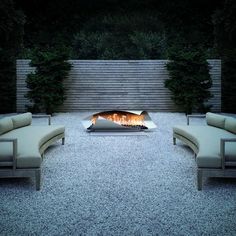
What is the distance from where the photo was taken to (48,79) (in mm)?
11445

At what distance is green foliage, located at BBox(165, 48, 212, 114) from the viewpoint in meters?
11.5

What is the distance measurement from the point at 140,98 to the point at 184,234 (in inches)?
368

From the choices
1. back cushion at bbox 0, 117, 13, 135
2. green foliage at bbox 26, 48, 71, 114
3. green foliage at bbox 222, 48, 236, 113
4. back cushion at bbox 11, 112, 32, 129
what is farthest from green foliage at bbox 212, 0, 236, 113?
back cushion at bbox 0, 117, 13, 135

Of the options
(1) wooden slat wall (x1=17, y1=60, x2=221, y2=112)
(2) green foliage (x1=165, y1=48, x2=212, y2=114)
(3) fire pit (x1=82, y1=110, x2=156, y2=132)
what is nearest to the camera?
(3) fire pit (x1=82, y1=110, x2=156, y2=132)

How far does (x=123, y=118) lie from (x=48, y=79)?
309 centimetres

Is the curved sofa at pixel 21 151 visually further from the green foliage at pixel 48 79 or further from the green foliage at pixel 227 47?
the green foliage at pixel 227 47

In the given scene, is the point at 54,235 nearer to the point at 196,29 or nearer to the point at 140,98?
the point at 140,98

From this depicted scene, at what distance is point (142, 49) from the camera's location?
16.8 m

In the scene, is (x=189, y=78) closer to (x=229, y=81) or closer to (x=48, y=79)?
(x=229, y=81)

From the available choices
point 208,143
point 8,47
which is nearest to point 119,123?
point 208,143

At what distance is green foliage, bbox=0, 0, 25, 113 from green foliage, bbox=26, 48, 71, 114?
85 centimetres

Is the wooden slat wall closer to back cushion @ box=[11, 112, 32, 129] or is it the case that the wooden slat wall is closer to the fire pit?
the fire pit

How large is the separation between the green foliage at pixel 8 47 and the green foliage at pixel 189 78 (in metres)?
4.83

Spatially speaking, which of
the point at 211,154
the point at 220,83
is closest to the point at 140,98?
the point at 220,83
